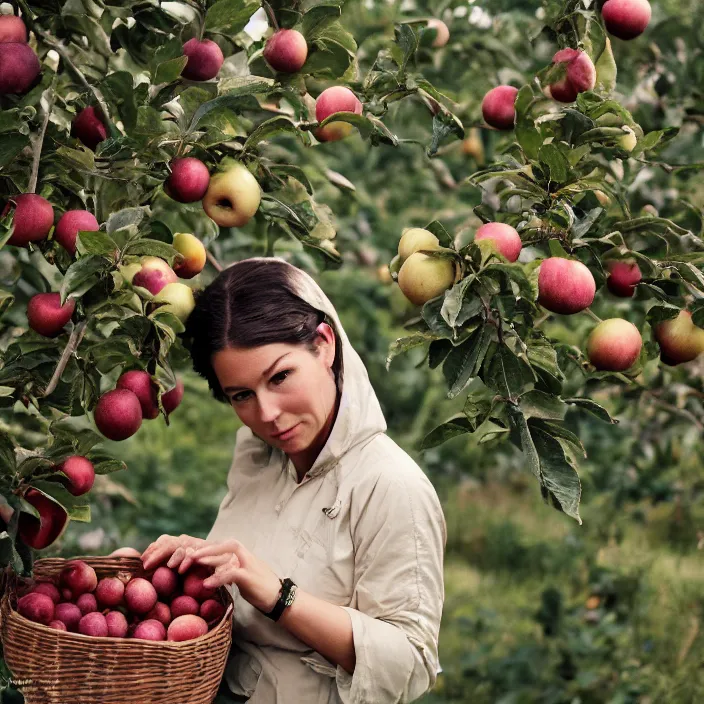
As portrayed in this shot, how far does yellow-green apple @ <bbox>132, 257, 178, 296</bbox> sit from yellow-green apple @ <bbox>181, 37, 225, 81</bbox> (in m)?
0.31

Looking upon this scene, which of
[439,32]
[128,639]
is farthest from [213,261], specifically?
[439,32]

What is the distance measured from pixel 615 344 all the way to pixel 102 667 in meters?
0.87

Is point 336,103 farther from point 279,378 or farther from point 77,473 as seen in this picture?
point 77,473

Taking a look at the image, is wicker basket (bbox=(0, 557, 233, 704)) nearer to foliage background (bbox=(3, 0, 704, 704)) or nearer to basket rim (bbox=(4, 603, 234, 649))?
basket rim (bbox=(4, 603, 234, 649))

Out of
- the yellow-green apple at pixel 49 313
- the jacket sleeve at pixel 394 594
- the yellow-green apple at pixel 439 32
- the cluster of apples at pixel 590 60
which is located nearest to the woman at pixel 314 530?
the jacket sleeve at pixel 394 594

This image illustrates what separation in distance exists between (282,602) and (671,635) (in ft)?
9.00

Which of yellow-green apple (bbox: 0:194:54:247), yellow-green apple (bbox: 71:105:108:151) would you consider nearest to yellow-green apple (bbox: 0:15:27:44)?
yellow-green apple (bbox: 71:105:108:151)

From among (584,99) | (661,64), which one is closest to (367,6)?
(661,64)

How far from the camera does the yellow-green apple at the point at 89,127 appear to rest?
153 cm

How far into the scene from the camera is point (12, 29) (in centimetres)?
146

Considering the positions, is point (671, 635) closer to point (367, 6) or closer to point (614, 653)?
point (614, 653)

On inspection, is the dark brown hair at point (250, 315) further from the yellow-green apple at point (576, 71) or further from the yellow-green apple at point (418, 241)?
the yellow-green apple at point (576, 71)

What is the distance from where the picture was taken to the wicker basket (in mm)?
1324

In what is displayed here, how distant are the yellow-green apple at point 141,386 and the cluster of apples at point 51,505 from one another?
0.14 metres
